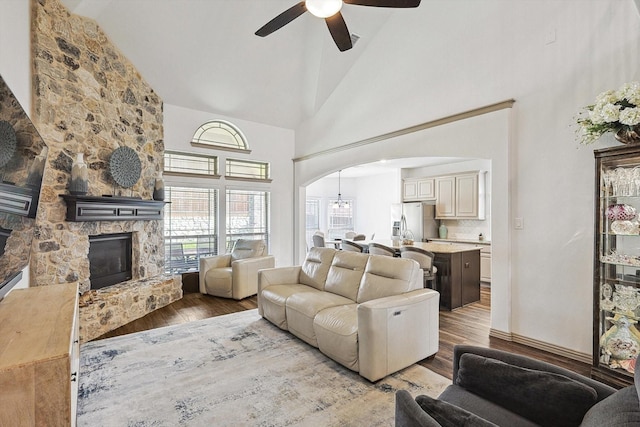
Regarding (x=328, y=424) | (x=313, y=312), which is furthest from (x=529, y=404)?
(x=313, y=312)

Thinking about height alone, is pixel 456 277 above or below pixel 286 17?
below

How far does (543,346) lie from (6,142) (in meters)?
4.43

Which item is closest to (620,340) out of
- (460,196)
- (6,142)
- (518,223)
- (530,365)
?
(518,223)

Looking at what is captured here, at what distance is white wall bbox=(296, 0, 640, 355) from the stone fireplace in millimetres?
4181

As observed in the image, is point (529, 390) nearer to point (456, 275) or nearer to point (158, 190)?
point (456, 275)

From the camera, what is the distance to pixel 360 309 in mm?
2463

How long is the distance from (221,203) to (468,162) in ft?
17.2

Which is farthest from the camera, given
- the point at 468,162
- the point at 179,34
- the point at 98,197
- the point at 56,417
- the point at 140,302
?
the point at 468,162

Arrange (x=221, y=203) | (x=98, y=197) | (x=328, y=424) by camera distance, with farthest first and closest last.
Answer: (x=221, y=203) → (x=98, y=197) → (x=328, y=424)

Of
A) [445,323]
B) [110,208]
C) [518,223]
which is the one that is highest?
[110,208]

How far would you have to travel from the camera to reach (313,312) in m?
3.00

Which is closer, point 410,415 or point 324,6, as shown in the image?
point 410,415

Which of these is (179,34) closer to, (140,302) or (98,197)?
(98,197)

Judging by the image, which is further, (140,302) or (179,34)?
(179,34)
